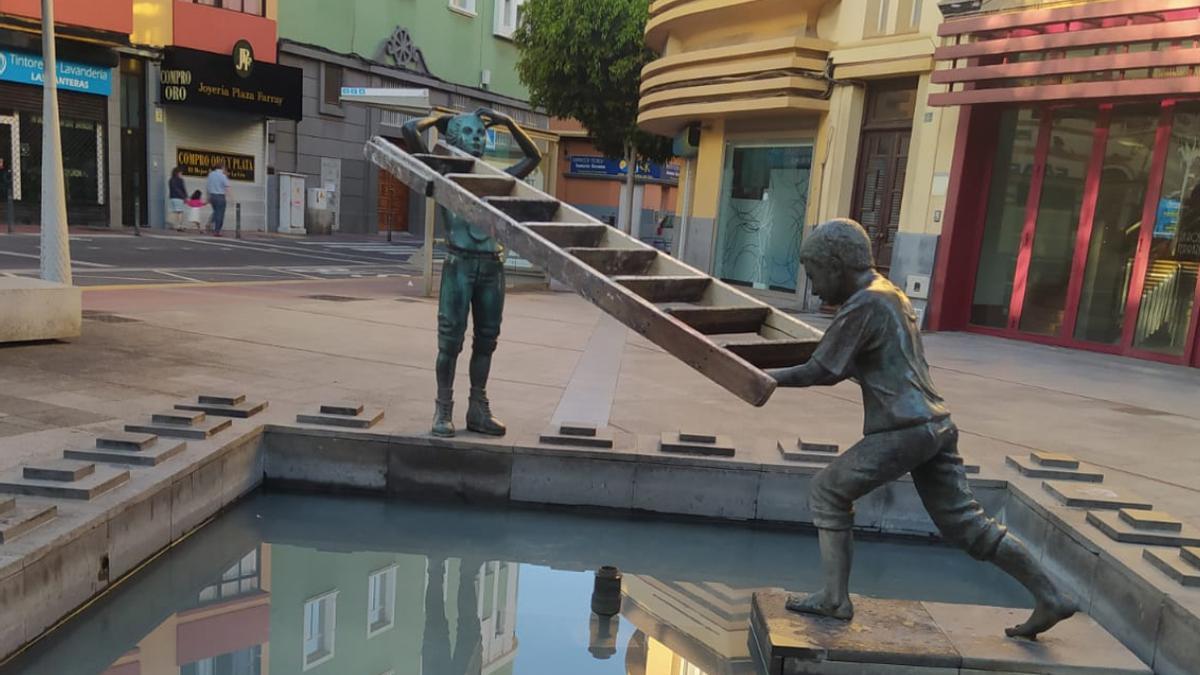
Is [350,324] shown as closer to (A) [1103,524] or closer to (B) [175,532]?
(B) [175,532]

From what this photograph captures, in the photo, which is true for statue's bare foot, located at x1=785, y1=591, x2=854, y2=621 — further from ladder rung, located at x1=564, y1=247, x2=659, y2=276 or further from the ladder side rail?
ladder rung, located at x1=564, y1=247, x2=659, y2=276

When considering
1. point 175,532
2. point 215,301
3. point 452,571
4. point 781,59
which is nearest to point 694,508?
point 452,571

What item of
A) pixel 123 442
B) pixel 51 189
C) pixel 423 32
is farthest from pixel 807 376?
pixel 423 32

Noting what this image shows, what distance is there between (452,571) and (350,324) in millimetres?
5806

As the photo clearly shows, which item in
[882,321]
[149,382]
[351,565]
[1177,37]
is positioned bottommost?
[351,565]

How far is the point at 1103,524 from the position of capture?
418 cm

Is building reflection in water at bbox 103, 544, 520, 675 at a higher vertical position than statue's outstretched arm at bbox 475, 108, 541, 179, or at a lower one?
lower

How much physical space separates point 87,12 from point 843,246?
21669mm

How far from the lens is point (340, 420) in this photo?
5.13 metres

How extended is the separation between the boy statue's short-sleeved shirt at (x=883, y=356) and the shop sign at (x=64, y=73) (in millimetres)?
21610

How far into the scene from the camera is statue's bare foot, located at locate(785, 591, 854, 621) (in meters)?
3.32

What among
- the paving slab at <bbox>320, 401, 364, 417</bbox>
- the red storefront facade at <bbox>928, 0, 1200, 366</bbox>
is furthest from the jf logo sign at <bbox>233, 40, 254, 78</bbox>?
the paving slab at <bbox>320, 401, 364, 417</bbox>

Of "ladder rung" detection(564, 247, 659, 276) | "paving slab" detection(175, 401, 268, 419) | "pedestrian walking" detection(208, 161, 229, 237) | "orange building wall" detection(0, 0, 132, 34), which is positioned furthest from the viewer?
"pedestrian walking" detection(208, 161, 229, 237)

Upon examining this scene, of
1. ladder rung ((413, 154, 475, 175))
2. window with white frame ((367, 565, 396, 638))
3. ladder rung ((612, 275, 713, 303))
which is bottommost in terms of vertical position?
window with white frame ((367, 565, 396, 638))
